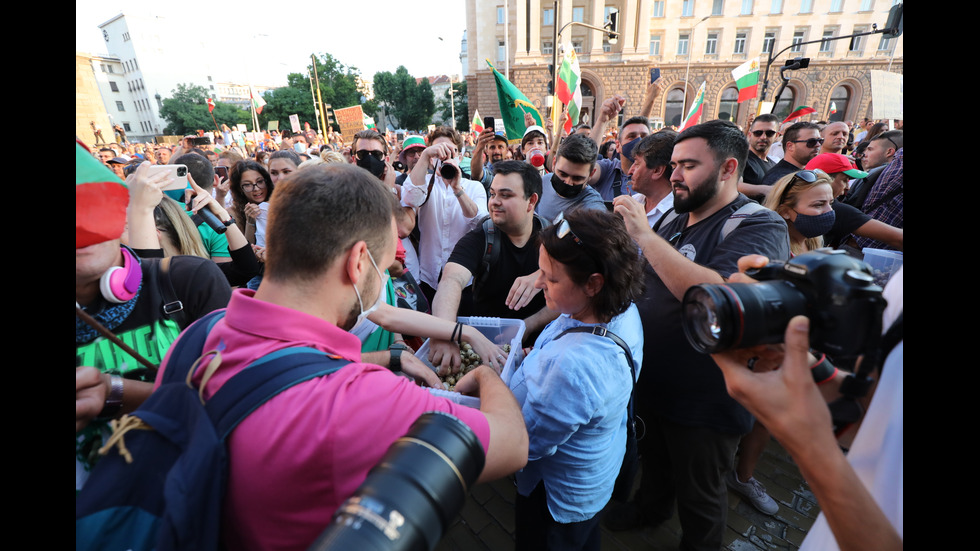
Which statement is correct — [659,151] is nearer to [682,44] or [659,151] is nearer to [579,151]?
[579,151]

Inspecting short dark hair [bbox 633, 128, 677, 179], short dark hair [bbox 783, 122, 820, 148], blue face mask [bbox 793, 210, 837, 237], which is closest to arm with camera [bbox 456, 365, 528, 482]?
short dark hair [bbox 633, 128, 677, 179]

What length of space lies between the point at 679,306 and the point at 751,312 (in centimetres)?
133

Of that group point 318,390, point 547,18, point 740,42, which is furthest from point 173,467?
point 740,42

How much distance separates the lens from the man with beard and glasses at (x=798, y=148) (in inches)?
164

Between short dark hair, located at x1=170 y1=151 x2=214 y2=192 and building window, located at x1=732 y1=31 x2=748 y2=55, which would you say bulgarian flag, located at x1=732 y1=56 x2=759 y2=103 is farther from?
building window, located at x1=732 y1=31 x2=748 y2=55

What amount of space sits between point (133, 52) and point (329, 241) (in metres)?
82.0

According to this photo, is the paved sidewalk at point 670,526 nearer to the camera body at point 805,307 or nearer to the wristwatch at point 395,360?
the wristwatch at point 395,360

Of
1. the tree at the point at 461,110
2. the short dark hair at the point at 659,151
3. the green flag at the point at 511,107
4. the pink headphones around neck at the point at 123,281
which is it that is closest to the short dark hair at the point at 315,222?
the pink headphones around neck at the point at 123,281

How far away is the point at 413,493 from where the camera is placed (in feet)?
2.49

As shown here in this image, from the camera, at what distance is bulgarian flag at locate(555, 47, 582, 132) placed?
6.67m

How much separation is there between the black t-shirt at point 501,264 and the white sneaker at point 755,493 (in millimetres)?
1831

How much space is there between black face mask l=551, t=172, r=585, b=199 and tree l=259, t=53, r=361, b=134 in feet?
148

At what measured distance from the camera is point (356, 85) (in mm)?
50938
